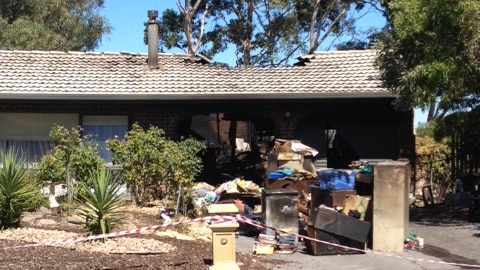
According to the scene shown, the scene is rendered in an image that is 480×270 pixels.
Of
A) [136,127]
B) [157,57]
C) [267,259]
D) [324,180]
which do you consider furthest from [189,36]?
[267,259]

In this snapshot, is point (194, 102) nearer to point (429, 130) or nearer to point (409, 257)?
point (429, 130)

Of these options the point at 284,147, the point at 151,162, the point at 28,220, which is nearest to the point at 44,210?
the point at 28,220

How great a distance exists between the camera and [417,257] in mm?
9898

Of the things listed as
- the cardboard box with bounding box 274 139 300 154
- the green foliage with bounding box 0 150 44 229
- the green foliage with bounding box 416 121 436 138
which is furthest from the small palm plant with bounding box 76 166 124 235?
the green foliage with bounding box 416 121 436 138

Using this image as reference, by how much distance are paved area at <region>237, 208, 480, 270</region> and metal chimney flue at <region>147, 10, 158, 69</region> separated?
29.4 feet

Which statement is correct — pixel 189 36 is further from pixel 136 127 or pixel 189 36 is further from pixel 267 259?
pixel 267 259

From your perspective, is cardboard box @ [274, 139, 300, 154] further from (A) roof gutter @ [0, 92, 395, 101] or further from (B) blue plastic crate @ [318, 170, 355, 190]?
(B) blue plastic crate @ [318, 170, 355, 190]

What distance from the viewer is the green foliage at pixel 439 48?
38.6ft

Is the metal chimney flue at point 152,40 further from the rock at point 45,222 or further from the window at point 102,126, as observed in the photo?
the rock at point 45,222

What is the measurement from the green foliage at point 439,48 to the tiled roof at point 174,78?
391 cm

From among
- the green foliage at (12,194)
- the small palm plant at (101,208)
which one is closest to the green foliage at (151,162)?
the green foliage at (12,194)

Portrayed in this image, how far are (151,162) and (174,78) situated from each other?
456 cm

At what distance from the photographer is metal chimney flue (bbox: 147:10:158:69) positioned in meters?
19.0

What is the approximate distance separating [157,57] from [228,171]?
13.7 feet
